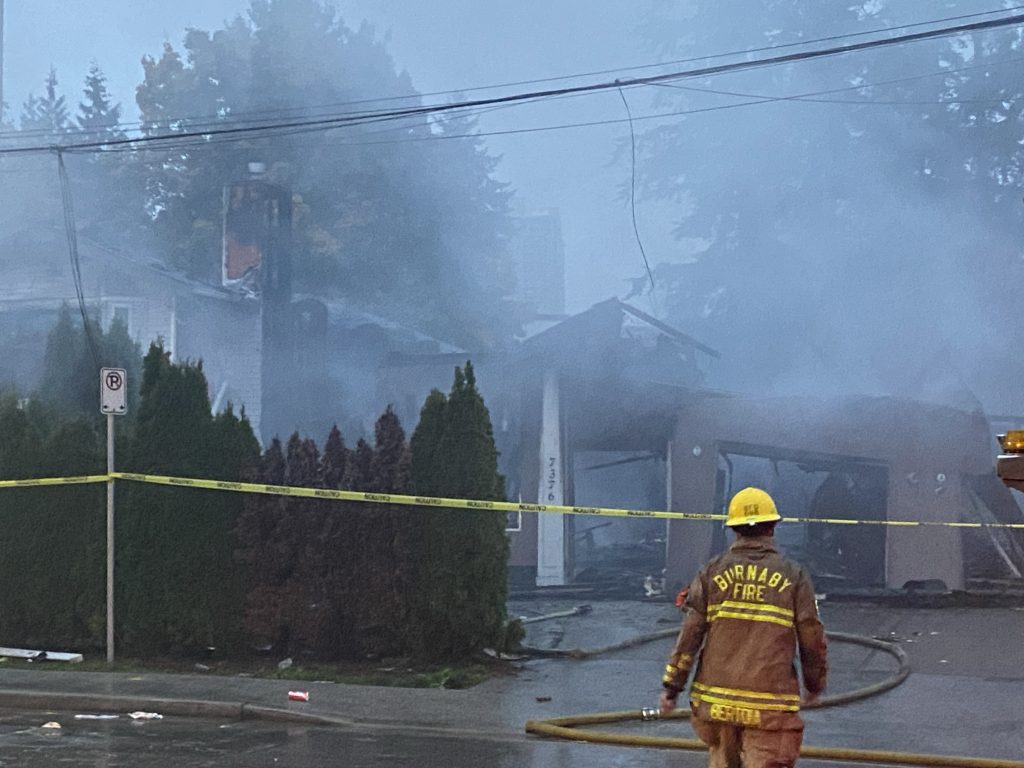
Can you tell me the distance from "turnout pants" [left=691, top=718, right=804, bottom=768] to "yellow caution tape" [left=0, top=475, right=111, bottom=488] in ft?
24.7

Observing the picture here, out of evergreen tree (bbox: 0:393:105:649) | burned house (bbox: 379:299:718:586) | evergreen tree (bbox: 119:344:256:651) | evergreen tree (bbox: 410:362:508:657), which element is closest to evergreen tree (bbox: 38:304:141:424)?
evergreen tree (bbox: 0:393:105:649)

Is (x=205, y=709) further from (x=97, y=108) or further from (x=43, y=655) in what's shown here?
(x=97, y=108)

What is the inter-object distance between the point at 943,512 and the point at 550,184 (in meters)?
16.2

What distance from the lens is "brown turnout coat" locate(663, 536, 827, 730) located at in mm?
4637

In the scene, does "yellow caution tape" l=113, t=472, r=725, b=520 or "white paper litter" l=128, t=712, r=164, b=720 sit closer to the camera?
"white paper litter" l=128, t=712, r=164, b=720

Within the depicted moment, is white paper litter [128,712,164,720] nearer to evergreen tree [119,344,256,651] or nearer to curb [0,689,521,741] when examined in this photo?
curb [0,689,521,741]

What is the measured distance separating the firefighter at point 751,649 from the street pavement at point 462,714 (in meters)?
2.46

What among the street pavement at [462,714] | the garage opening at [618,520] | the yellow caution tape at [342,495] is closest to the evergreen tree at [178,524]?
the yellow caution tape at [342,495]

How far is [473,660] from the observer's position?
10.3 meters

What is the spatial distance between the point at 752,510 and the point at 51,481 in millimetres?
8259

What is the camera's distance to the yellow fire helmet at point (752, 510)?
4.79 metres

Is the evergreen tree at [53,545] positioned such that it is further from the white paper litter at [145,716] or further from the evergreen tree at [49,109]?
the evergreen tree at [49,109]

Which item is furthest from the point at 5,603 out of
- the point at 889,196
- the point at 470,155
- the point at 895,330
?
the point at 470,155

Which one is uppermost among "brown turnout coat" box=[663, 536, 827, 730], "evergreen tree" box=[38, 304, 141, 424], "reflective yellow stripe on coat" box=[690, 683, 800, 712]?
"evergreen tree" box=[38, 304, 141, 424]
